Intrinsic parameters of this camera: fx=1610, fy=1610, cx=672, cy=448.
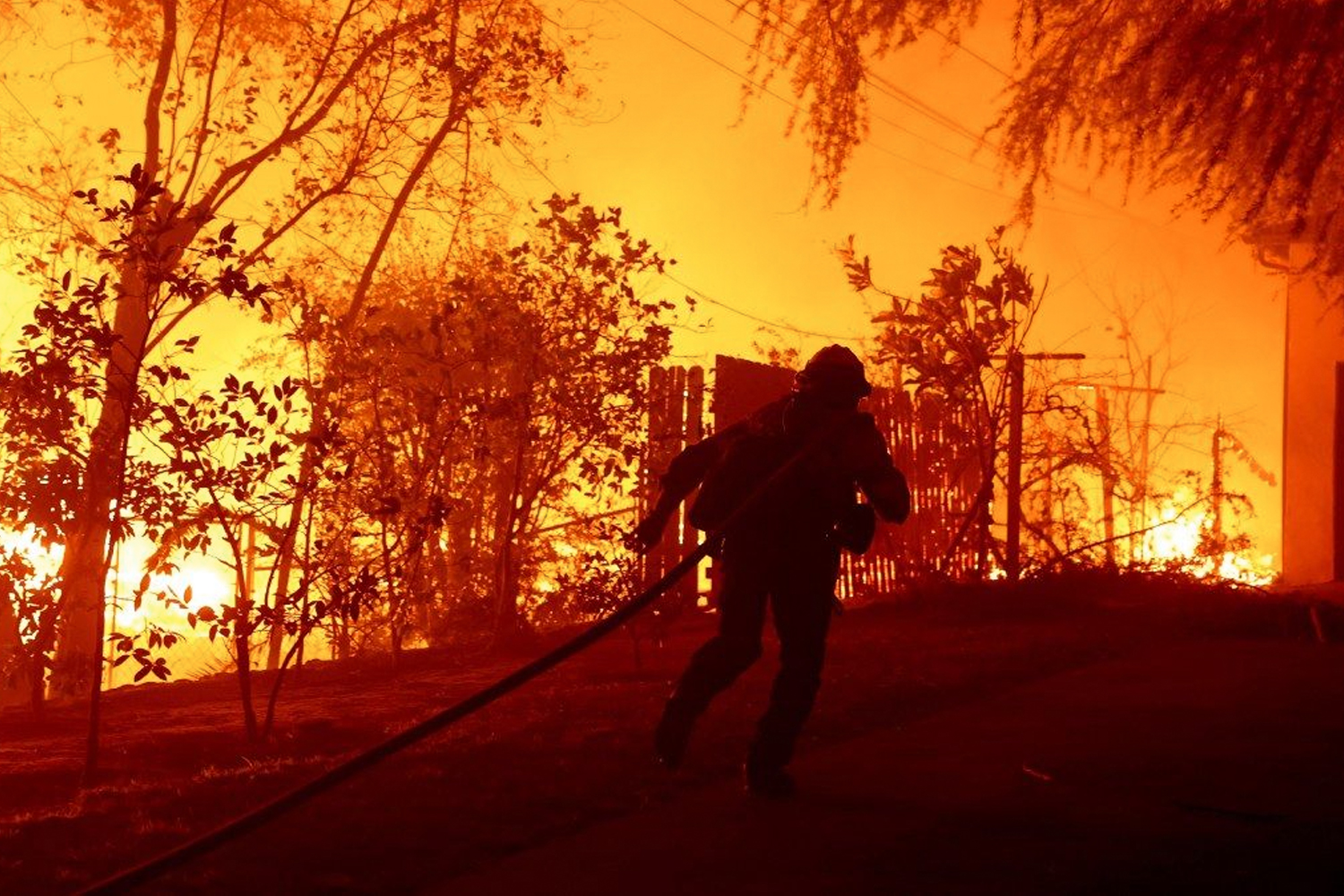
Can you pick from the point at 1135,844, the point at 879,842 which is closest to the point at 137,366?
the point at 879,842

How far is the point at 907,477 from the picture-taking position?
14.0 metres

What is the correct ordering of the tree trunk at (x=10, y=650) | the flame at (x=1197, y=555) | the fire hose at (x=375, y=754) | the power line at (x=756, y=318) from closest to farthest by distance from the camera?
the fire hose at (x=375, y=754), the tree trunk at (x=10, y=650), the flame at (x=1197, y=555), the power line at (x=756, y=318)

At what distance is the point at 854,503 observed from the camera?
5.54 m

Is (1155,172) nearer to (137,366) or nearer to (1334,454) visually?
(137,366)

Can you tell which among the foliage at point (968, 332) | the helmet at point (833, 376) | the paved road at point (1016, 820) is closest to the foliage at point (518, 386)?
the foliage at point (968, 332)

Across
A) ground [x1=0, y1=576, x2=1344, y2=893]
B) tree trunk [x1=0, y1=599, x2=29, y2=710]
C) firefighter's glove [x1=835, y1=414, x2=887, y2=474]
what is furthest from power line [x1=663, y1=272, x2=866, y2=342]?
firefighter's glove [x1=835, y1=414, x2=887, y2=474]

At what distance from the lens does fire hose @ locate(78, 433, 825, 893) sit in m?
3.83

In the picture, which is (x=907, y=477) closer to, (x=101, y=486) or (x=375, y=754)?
(x=101, y=486)

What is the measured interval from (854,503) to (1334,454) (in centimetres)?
1506

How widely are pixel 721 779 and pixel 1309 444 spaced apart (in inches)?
594

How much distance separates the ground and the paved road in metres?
0.02

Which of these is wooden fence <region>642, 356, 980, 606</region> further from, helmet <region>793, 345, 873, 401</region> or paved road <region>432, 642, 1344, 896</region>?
helmet <region>793, 345, 873, 401</region>

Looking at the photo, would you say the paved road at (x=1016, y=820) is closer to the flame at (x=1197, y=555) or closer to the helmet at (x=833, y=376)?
the helmet at (x=833, y=376)

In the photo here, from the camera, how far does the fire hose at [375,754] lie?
3.83 metres
